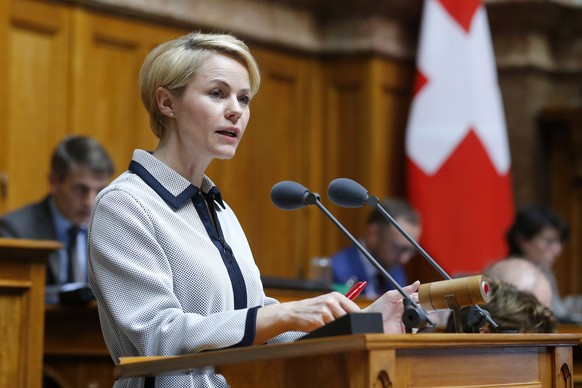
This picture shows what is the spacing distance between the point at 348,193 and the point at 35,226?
114 inches

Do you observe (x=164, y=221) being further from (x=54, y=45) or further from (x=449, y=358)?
(x=54, y=45)

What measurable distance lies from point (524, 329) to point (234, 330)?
978 millimetres

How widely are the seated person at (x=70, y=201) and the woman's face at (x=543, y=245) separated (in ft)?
8.00

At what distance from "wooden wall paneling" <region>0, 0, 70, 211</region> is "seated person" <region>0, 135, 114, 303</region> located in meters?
0.40

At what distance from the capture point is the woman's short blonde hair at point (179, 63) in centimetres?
265

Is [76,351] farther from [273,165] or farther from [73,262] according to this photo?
[273,165]

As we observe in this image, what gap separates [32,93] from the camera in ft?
19.3

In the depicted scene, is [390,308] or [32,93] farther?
[32,93]

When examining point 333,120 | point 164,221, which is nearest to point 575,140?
point 333,120

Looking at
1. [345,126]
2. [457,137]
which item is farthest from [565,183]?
[345,126]

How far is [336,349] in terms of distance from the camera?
6.53 ft

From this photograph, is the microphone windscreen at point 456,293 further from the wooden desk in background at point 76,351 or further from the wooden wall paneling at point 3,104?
the wooden wall paneling at point 3,104

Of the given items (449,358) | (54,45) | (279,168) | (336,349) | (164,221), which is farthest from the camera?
(279,168)

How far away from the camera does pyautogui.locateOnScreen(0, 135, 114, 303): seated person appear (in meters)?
5.26
